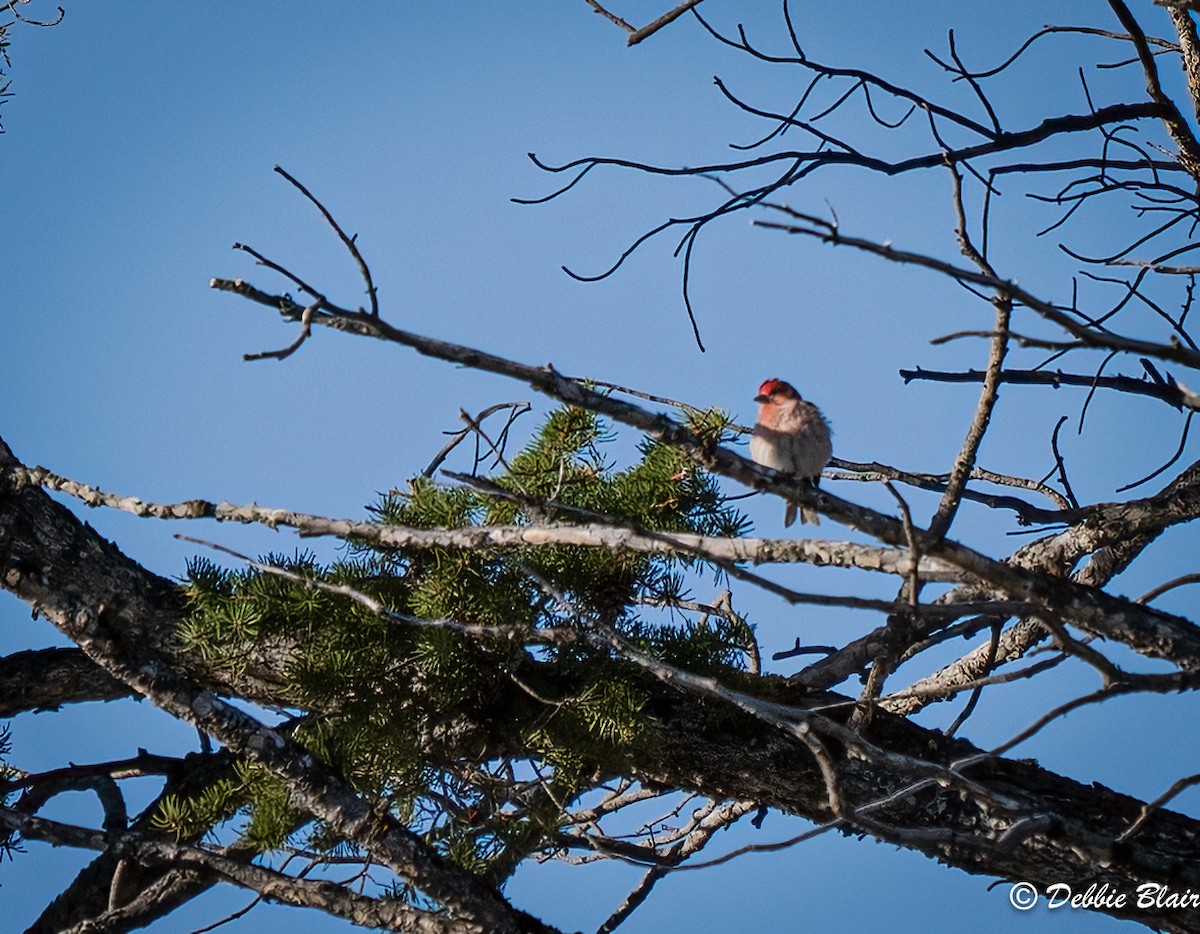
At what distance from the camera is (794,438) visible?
141 inches

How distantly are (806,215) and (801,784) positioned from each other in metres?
1.69

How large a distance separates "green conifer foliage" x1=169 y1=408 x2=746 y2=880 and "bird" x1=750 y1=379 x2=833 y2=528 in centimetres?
83

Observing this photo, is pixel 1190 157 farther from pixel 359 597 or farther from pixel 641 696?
pixel 359 597

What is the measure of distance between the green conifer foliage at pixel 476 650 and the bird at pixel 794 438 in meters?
0.83

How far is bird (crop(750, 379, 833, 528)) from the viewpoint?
359cm

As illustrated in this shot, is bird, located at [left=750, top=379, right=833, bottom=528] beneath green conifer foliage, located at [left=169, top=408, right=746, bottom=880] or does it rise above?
above

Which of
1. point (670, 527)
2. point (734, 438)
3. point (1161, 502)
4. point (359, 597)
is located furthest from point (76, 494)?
point (1161, 502)

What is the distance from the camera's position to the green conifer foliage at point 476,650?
103 inches

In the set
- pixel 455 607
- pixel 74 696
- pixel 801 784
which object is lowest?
pixel 74 696

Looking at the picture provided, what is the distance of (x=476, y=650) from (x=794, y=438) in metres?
1.35

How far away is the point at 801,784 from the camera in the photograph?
284 centimetres

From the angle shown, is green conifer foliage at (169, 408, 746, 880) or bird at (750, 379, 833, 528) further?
bird at (750, 379, 833, 528)

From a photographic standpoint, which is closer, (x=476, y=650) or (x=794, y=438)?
(x=476, y=650)

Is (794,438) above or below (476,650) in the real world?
above
